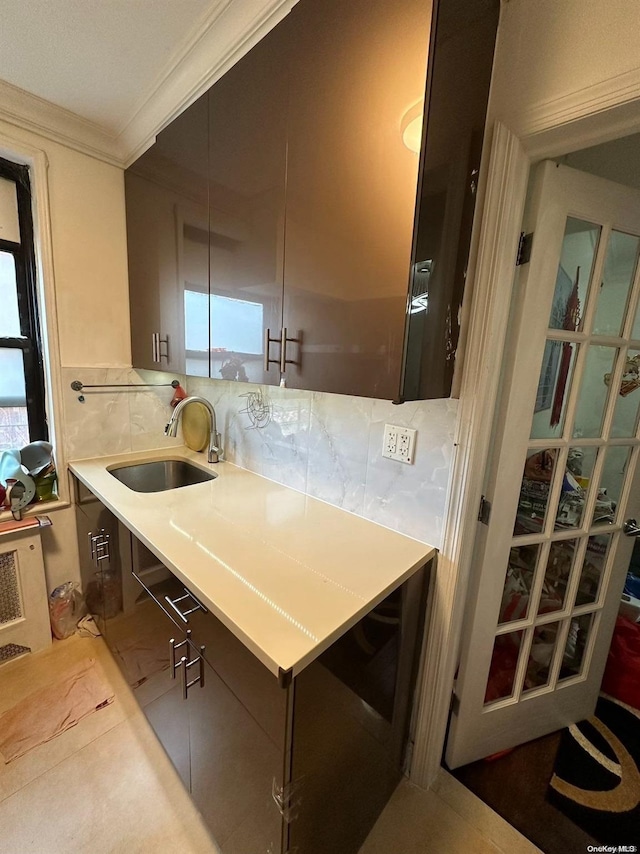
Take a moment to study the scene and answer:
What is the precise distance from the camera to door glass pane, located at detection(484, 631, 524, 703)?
4.22ft

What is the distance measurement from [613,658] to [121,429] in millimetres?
2633

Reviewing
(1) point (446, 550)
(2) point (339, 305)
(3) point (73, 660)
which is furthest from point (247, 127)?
(3) point (73, 660)

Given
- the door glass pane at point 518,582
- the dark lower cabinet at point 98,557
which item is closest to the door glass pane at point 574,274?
the door glass pane at point 518,582

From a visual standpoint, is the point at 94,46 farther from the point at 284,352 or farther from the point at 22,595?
the point at 22,595

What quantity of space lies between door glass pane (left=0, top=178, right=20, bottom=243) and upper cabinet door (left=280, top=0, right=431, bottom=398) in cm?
149

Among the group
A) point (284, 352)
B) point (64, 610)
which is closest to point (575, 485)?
point (284, 352)

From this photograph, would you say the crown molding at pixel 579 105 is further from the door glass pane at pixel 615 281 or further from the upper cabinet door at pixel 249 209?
the upper cabinet door at pixel 249 209

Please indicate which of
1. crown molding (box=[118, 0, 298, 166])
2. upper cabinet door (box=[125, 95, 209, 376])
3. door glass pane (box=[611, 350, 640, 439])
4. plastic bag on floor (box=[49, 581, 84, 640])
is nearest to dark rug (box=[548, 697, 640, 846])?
door glass pane (box=[611, 350, 640, 439])

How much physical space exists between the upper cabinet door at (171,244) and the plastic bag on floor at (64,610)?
122 cm

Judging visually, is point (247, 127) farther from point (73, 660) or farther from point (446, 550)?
point (73, 660)

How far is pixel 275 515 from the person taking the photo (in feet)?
4.18

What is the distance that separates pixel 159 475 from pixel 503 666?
181cm

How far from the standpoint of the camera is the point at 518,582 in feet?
4.03

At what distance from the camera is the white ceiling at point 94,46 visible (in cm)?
105
